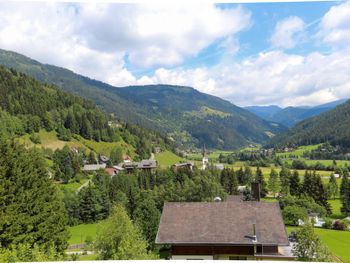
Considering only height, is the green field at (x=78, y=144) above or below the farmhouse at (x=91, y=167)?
above

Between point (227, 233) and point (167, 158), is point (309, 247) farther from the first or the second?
point (167, 158)

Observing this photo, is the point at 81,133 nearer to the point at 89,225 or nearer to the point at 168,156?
the point at 168,156

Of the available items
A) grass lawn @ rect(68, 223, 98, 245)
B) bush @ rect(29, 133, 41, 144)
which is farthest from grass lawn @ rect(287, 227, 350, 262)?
bush @ rect(29, 133, 41, 144)

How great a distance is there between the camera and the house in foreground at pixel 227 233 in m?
20.7

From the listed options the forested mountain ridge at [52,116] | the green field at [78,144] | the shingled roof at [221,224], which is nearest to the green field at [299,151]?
the forested mountain ridge at [52,116]

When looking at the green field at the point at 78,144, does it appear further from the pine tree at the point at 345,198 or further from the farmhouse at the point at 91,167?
the pine tree at the point at 345,198

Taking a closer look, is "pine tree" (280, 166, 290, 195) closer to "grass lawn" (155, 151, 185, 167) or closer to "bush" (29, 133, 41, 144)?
"grass lawn" (155, 151, 185, 167)

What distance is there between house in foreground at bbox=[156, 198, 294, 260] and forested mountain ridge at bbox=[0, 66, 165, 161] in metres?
86.1

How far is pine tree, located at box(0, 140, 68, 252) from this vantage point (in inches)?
871

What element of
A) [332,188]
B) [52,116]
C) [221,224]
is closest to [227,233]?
[221,224]

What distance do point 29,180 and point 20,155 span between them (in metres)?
1.85

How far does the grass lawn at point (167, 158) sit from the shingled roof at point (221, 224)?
102 metres

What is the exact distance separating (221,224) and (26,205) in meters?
12.0

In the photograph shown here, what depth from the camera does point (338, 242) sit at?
44594mm
